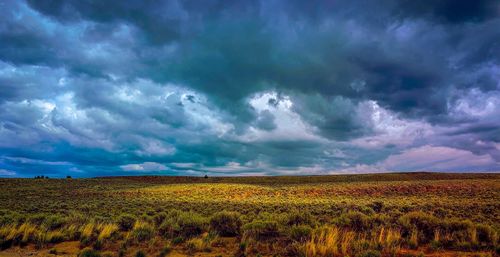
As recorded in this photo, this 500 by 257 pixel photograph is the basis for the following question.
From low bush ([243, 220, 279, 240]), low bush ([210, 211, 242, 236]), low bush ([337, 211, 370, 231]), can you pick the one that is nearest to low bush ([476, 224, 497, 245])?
low bush ([337, 211, 370, 231])

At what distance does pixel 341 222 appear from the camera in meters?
16.4

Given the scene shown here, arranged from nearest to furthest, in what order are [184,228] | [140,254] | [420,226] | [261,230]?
[140,254] < [261,230] < [420,226] < [184,228]

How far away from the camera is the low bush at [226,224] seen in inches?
597

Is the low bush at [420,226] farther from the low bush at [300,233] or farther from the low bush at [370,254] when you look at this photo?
the low bush at [300,233]

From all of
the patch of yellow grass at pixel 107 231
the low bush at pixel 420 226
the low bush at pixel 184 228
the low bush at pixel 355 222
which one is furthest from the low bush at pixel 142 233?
the low bush at pixel 420 226

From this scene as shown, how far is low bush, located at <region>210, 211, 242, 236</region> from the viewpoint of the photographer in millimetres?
15166

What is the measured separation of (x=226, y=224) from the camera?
51.5 feet

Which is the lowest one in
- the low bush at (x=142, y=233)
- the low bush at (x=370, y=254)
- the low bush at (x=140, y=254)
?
the low bush at (x=140, y=254)

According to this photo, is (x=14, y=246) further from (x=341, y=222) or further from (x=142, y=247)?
(x=341, y=222)

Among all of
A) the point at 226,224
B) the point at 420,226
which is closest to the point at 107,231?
the point at 226,224

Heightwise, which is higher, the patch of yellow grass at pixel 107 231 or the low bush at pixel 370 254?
the patch of yellow grass at pixel 107 231

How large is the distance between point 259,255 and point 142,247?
4.72 metres

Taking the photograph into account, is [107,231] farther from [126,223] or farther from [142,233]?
[126,223]

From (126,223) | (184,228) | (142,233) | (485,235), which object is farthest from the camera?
(126,223)
